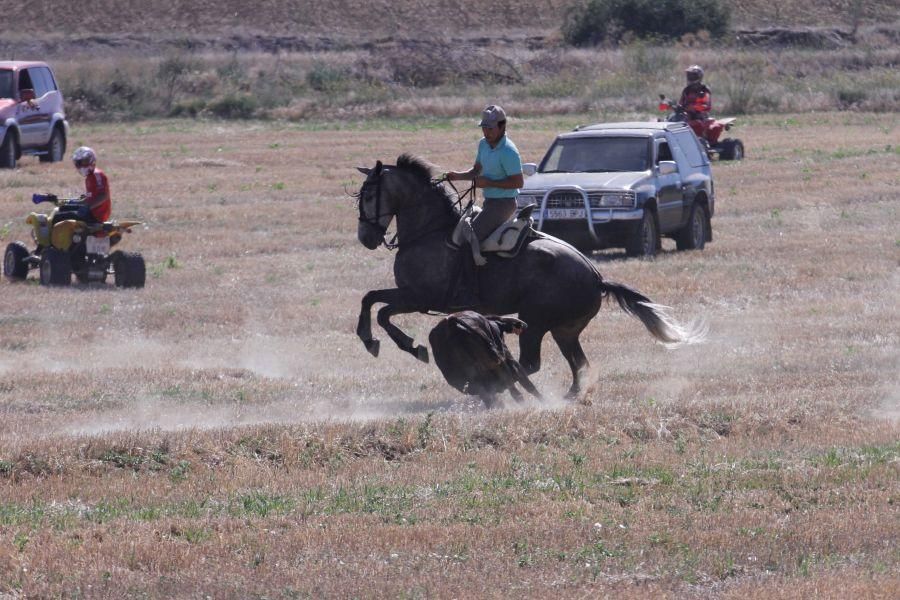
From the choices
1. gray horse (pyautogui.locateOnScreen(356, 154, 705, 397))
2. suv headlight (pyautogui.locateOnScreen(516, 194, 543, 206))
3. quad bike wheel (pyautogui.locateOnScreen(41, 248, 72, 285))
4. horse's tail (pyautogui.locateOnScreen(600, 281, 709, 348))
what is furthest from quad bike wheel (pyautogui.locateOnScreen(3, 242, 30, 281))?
horse's tail (pyautogui.locateOnScreen(600, 281, 709, 348))

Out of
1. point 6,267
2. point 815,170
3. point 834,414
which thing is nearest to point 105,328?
point 6,267

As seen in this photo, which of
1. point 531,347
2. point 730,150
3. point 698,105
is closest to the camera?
point 531,347

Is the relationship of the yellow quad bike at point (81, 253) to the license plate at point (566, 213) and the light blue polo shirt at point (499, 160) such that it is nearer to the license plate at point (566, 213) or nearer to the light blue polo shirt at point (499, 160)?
the license plate at point (566, 213)

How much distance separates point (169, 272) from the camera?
19.7 meters

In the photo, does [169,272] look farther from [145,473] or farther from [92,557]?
[92,557]

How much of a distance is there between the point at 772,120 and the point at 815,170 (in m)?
14.7

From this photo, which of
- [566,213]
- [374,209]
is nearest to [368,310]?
[374,209]

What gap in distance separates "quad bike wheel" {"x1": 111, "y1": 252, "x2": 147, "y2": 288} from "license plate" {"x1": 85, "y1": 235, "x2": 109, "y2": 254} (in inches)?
7.4

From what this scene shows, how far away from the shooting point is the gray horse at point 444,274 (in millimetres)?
11742

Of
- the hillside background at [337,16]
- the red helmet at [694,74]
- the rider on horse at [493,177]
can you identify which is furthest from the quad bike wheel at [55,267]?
the hillside background at [337,16]

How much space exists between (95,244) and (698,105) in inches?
705

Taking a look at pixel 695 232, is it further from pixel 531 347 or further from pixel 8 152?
pixel 8 152

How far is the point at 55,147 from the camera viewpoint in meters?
32.7

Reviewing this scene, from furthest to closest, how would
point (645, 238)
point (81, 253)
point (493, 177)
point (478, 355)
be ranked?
point (645, 238) < point (81, 253) < point (493, 177) < point (478, 355)
